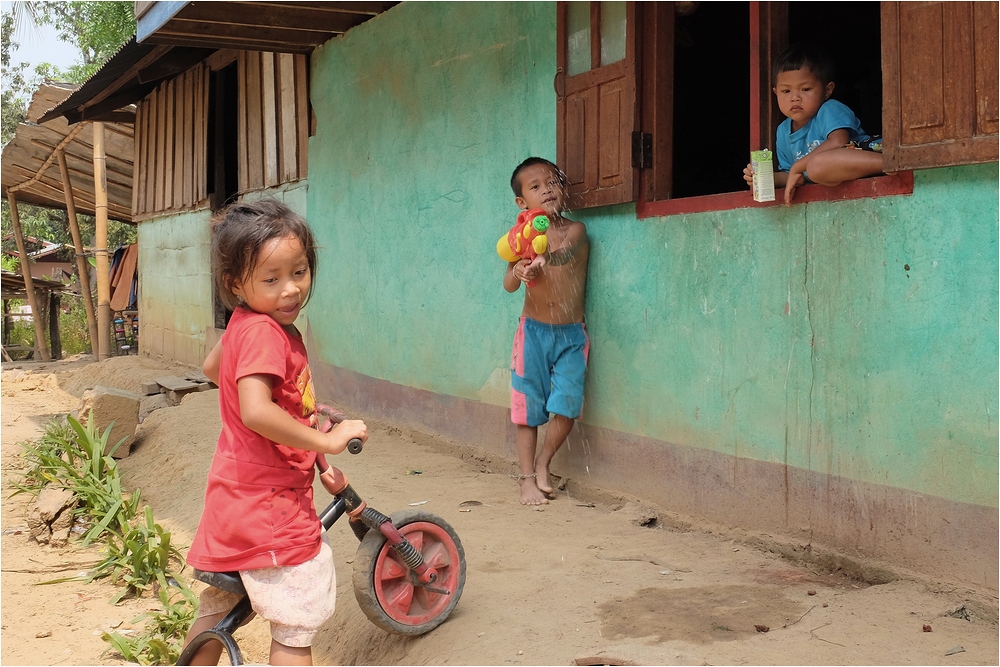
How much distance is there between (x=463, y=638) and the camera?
293cm

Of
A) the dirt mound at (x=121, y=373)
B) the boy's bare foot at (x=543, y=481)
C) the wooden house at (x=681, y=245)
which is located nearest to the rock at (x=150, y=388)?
the dirt mound at (x=121, y=373)

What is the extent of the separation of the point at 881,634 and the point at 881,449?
723mm

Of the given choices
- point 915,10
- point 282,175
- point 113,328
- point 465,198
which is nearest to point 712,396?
point 915,10

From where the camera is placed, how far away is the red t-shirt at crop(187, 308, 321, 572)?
2.26 metres

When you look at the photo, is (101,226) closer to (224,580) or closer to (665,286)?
(665,286)

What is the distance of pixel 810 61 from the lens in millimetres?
3443

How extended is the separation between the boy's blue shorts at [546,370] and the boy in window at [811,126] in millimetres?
1302

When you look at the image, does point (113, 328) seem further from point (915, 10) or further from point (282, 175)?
point (915, 10)

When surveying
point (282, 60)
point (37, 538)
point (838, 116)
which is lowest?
point (37, 538)

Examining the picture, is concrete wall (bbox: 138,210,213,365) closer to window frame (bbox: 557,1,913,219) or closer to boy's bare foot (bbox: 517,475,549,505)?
boy's bare foot (bbox: 517,475,549,505)

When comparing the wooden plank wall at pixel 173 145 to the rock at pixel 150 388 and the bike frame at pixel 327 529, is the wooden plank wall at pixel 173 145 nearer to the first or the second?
the rock at pixel 150 388

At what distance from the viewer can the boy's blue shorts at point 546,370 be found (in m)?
4.40

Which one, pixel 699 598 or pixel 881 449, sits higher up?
pixel 881 449

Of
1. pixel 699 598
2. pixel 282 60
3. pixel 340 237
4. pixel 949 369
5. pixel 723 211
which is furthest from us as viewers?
pixel 282 60
